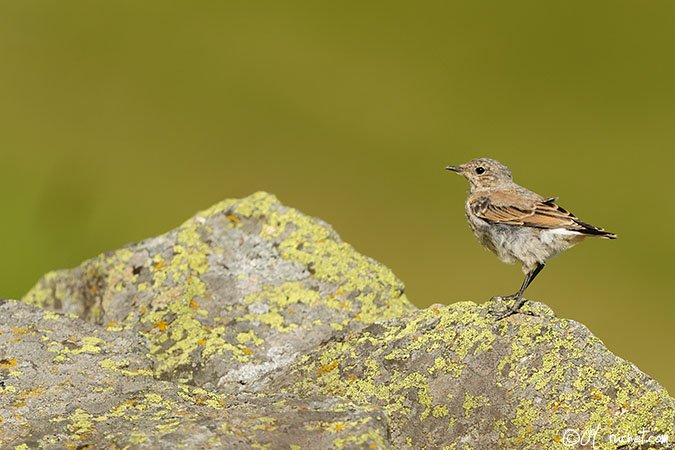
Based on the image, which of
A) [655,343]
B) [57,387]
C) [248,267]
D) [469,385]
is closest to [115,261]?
[248,267]

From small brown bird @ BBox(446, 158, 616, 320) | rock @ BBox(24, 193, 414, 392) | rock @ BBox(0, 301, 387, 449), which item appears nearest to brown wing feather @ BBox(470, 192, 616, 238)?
small brown bird @ BBox(446, 158, 616, 320)

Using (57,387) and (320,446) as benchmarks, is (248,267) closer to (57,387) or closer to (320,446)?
(57,387)

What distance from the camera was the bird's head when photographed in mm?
10766

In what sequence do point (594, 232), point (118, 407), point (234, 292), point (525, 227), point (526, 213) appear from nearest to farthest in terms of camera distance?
point (118, 407) → point (234, 292) → point (594, 232) → point (525, 227) → point (526, 213)

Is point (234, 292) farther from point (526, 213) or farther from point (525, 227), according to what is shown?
point (526, 213)

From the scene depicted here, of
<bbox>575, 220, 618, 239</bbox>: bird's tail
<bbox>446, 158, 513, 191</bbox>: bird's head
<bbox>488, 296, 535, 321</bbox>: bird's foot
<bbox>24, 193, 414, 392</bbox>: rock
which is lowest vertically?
<bbox>488, 296, 535, 321</bbox>: bird's foot

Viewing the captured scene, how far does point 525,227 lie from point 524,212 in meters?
0.30

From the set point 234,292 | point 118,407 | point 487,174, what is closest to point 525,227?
point 487,174

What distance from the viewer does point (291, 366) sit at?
7914 mm

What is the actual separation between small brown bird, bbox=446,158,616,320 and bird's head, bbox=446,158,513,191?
30 cm

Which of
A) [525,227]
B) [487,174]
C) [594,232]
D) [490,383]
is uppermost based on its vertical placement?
[487,174]

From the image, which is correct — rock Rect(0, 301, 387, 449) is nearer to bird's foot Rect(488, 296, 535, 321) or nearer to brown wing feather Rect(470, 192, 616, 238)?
bird's foot Rect(488, 296, 535, 321)

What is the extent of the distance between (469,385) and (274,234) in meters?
3.53

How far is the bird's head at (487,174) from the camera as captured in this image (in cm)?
1077
